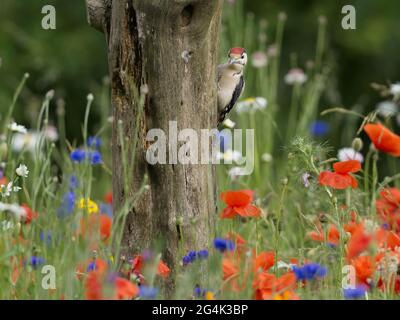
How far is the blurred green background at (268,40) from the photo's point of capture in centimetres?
814

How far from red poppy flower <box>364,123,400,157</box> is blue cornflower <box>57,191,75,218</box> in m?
1.08

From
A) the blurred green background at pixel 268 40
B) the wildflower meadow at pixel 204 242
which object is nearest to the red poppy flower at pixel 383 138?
the wildflower meadow at pixel 204 242

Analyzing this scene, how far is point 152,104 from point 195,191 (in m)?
0.33

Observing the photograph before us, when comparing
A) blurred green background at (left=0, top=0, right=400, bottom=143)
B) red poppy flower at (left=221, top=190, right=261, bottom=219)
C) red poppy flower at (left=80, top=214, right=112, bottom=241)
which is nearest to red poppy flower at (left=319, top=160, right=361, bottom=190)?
red poppy flower at (left=221, top=190, right=261, bottom=219)

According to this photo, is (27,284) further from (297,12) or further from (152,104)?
(297,12)

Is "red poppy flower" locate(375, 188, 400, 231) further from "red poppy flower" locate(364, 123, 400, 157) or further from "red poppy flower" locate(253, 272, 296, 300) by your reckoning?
"red poppy flower" locate(253, 272, 296, 300)

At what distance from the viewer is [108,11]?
3.36m

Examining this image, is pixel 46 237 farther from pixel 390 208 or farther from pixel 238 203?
pixel 390 208

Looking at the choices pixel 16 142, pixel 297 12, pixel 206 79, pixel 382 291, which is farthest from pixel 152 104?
pixel 297 12

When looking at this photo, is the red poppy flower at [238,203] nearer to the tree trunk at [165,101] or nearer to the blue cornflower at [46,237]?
the tree trunk at [165,101]

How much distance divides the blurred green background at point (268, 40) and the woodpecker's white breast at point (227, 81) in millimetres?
4530

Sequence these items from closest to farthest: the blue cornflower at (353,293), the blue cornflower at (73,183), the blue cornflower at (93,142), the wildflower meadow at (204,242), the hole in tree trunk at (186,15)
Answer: the blue cornflower at (353,293), the wildflower meadow at (204,242), the hole in tree trunk at (186,15), the blue cornflower at (93,142), the blue cornflower at (73,183)

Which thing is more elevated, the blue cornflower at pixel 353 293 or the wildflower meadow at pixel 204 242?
the wildflower meadow at pixel 204 242

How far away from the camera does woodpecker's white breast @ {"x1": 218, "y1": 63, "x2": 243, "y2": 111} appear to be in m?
3.50
